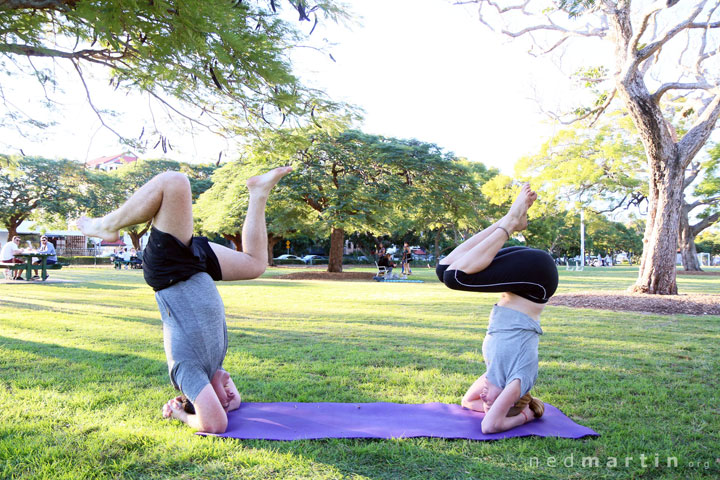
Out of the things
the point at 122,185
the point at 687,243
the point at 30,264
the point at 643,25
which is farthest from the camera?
the point at 122,185

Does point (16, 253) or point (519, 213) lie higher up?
point (519, 213)

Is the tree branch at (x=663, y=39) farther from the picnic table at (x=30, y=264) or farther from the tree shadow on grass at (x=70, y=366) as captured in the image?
the picnic table at (x=30, y=264)

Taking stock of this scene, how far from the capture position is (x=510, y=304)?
3.28 metres

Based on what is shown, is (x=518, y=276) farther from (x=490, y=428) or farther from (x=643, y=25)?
(x=643, y=25)

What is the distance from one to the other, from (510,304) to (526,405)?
2.16 ft

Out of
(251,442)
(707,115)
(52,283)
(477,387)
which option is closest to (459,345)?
(477,387)

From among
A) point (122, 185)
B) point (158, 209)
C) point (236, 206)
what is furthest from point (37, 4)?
point (122, 185)

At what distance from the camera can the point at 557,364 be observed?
4934mm

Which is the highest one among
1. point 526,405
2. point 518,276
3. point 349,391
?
point 518,276

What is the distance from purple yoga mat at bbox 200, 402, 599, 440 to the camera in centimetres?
292

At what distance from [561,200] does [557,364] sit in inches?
807

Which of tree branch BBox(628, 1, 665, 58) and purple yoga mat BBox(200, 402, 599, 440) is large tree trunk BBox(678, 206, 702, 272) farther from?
purple yoga mat BBox(200, 402, 599, 440)

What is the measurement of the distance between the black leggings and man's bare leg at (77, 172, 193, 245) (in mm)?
1748

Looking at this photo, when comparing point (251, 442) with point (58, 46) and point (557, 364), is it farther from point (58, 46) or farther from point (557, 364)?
point (58, 46)
